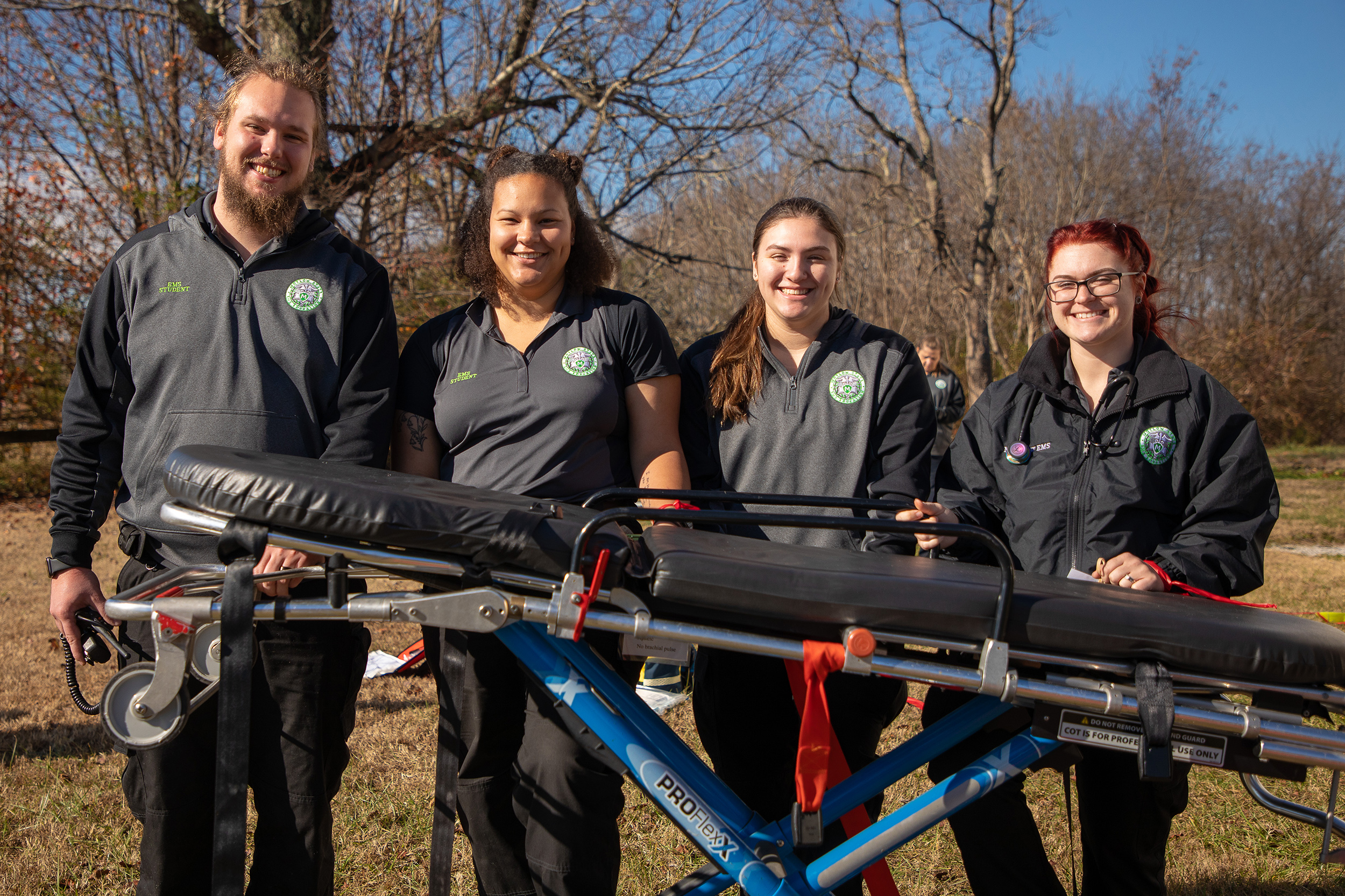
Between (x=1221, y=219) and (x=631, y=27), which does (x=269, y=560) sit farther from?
(x=1221, y=219)

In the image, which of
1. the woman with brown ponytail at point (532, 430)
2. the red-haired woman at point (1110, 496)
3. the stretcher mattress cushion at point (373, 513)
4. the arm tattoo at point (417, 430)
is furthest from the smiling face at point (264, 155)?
the red-haired woman at point (1110, 496)

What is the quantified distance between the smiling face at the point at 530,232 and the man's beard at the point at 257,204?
54 cm

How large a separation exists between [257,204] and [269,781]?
1491 millimetres

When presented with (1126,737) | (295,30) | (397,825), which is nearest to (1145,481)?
(1126,737)

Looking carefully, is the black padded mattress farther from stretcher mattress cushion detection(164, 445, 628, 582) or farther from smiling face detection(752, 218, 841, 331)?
smiling face detection(752, 218, 841, 331)

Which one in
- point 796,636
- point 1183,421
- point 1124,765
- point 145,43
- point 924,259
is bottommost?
point 1124,765

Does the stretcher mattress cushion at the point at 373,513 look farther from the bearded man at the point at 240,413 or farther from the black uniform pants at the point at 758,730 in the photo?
the black uniform pants at the point at 758,730

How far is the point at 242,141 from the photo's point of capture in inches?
92.5

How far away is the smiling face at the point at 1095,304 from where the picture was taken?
2.30 meters

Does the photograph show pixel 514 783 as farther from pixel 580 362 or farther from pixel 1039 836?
pixel 1039 836

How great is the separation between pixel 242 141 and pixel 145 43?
1113 centimetres

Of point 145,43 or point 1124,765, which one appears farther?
point 145,43

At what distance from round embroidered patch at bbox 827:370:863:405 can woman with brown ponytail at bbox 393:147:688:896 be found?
0.45 m

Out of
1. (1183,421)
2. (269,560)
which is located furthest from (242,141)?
(1183,421)
